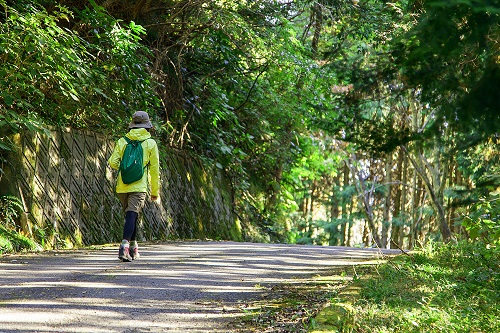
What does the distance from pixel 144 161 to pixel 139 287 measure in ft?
9.86

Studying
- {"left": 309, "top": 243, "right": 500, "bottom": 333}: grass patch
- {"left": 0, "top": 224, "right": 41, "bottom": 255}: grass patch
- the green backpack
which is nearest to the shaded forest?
{"left": 0, "top": 224, "right": 41, "bottom": 255}: grass patch

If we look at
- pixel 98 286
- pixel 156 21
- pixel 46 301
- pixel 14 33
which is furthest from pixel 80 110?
pixel 46 301

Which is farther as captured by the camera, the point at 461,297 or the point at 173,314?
the point at 461,297

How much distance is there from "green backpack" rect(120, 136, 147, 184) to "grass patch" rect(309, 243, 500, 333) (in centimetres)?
329

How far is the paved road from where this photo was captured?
5539mm

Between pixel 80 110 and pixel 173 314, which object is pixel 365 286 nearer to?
pixel 173 314

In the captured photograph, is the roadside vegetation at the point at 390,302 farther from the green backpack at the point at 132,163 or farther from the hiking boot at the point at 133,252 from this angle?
the green backpack at the point at 132,163

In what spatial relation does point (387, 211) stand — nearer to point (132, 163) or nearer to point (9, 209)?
point (9, 209)

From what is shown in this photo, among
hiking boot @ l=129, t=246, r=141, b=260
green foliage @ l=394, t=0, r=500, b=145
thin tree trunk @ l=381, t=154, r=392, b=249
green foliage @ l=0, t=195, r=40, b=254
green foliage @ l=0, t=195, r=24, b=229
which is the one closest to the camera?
green foliage @ l=394, t=0, r=500, b=145

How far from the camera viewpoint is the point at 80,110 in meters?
12.9

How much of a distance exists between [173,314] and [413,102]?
22803 millimetres

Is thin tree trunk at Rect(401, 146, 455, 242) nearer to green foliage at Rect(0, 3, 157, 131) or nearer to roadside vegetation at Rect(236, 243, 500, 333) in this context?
green foliage at Rect(0, 3, 157, 131)

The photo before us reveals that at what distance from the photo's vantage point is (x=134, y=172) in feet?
32.2

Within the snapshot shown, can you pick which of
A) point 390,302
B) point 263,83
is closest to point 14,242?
point 390,302
